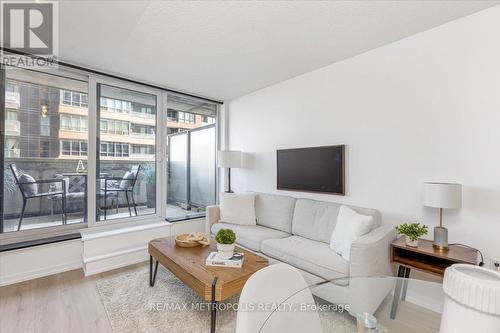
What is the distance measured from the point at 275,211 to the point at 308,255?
100cm

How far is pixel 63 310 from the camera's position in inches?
81.2

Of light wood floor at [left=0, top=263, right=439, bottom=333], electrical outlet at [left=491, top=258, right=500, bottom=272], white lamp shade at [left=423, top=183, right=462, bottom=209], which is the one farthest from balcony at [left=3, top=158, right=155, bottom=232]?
electrical outlet at [left=491, top=258, right=500, bottom=272]

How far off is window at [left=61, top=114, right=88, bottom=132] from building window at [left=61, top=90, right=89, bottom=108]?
165 mm

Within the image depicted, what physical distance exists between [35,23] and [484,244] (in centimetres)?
420

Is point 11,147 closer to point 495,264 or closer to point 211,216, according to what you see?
point 211,216

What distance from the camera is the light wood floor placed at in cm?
141

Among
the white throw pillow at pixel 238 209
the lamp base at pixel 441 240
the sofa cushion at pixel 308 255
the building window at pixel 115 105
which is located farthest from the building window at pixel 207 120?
the lamp base at pixel 441 240

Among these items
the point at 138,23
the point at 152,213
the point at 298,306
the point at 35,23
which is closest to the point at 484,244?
the point at 298,306

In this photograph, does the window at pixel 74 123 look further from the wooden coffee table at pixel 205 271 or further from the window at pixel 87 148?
the wooden coffee table at pixel 205 271

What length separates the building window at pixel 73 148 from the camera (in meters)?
2.97

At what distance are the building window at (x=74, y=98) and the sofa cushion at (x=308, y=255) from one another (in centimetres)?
290

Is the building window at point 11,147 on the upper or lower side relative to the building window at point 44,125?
lower

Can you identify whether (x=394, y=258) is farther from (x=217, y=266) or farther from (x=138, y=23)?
(x=138, y=23)

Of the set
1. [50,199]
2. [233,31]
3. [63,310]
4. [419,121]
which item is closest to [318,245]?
[419,121]
